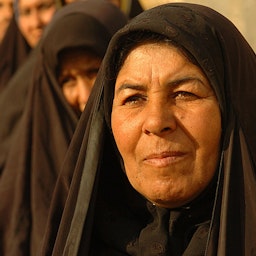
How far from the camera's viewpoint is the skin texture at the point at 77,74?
4559 mm

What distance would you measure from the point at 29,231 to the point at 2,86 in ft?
8.72

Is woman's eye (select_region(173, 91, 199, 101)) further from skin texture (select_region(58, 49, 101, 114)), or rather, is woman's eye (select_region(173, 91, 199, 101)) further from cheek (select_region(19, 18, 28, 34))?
cheek (select_region(19, 18, 28, 34))

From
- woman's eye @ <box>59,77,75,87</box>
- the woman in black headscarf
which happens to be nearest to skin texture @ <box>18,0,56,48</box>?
the woman in black headscarf

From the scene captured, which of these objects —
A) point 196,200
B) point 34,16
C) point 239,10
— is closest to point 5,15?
point 34,16

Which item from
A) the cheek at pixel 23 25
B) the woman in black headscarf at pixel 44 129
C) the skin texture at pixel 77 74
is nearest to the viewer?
the woman in black headscarf at pixel 44 129

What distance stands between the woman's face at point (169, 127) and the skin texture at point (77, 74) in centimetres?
167

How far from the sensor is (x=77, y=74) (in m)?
Answer: 4.57

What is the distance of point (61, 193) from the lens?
329cm

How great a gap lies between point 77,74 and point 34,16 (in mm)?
1946

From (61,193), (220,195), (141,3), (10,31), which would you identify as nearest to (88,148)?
(61,193)

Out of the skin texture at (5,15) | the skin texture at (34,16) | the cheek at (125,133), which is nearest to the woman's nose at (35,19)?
the skin texture at (34,16)

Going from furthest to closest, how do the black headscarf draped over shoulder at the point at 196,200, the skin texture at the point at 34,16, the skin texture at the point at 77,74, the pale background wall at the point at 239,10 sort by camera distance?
the skin texture at the point at 34,16, the pale background wall at the point at 239,10, the skin texture at the point at 77,74, the black headscarf draped over shoulder at the point at 196,200

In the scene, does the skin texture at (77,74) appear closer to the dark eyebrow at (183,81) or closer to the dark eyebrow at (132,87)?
the dark eyebrow at (132,87)

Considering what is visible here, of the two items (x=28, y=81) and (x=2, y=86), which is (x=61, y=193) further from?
(x=2, y=86)
